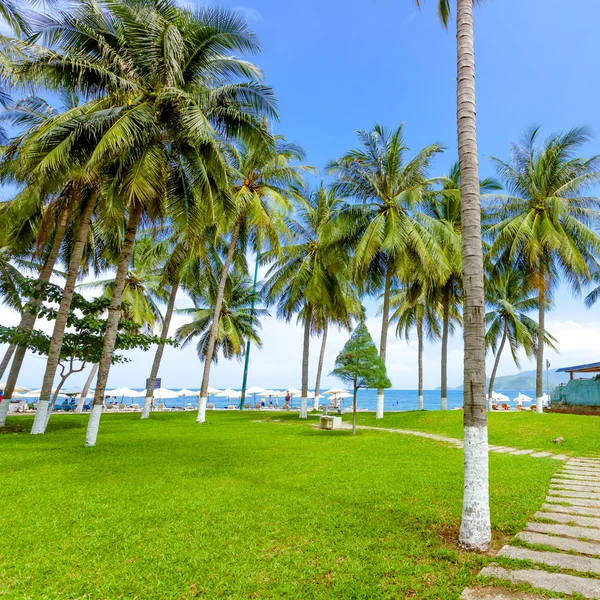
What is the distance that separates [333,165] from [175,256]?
31.9 ft

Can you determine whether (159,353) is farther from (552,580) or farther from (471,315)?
(552,580)

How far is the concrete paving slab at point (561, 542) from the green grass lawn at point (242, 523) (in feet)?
0.85

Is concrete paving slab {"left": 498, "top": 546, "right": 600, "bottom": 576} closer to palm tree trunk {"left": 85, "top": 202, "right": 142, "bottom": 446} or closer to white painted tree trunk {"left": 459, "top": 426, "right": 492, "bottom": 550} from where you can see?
white painted tree trunk {"left": 459, "top": 426, "right": 492, "bottom": 550}

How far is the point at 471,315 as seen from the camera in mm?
4816

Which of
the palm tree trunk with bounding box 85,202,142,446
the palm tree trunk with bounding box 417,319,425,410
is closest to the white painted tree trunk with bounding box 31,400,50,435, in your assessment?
the palm tree trunk with bounding box 85,202,142,446

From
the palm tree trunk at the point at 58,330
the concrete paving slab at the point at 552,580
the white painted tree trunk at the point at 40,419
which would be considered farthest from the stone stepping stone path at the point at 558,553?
the white painted tree trunk at the point at 40,419

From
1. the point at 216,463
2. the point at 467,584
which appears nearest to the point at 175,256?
the point at 216,463

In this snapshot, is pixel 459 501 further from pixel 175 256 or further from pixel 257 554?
pixel 175 256

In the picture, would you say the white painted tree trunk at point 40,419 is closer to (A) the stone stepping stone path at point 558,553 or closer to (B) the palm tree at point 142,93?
(B) the palm tree at point 142,93

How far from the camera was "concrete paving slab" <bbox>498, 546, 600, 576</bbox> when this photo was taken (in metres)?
3.81

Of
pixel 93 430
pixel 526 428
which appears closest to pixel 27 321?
pixel 93 430

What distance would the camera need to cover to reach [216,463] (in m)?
9.03

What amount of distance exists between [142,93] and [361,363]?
11592 millimetres

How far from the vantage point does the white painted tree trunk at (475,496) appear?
435 centimetres
